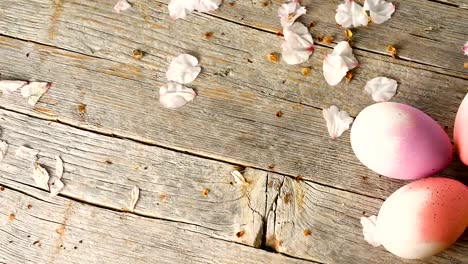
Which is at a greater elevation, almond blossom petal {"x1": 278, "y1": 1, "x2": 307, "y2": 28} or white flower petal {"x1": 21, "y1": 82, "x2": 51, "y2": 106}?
almond blossom petal {"x1": 278, "y1": 1, "x2": 307, "y2": 28}

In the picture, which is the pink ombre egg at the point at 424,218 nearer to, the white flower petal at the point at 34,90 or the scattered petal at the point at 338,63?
the scattered petal at the point at 338,63

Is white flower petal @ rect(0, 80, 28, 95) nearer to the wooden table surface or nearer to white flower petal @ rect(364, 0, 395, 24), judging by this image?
the wooden table surface

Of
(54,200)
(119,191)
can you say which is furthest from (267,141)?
(54,200)

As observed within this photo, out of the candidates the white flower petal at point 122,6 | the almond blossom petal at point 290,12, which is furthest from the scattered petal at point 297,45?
the white flower petal at point 122,6

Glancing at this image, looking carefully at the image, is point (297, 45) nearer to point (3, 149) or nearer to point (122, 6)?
point (122, 6)

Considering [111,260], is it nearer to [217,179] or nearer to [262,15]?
[217,179]

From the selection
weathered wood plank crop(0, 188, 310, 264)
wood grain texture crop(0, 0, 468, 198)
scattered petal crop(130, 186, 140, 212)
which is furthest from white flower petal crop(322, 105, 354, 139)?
scattered petal crop(130, 186, 140, 212)
